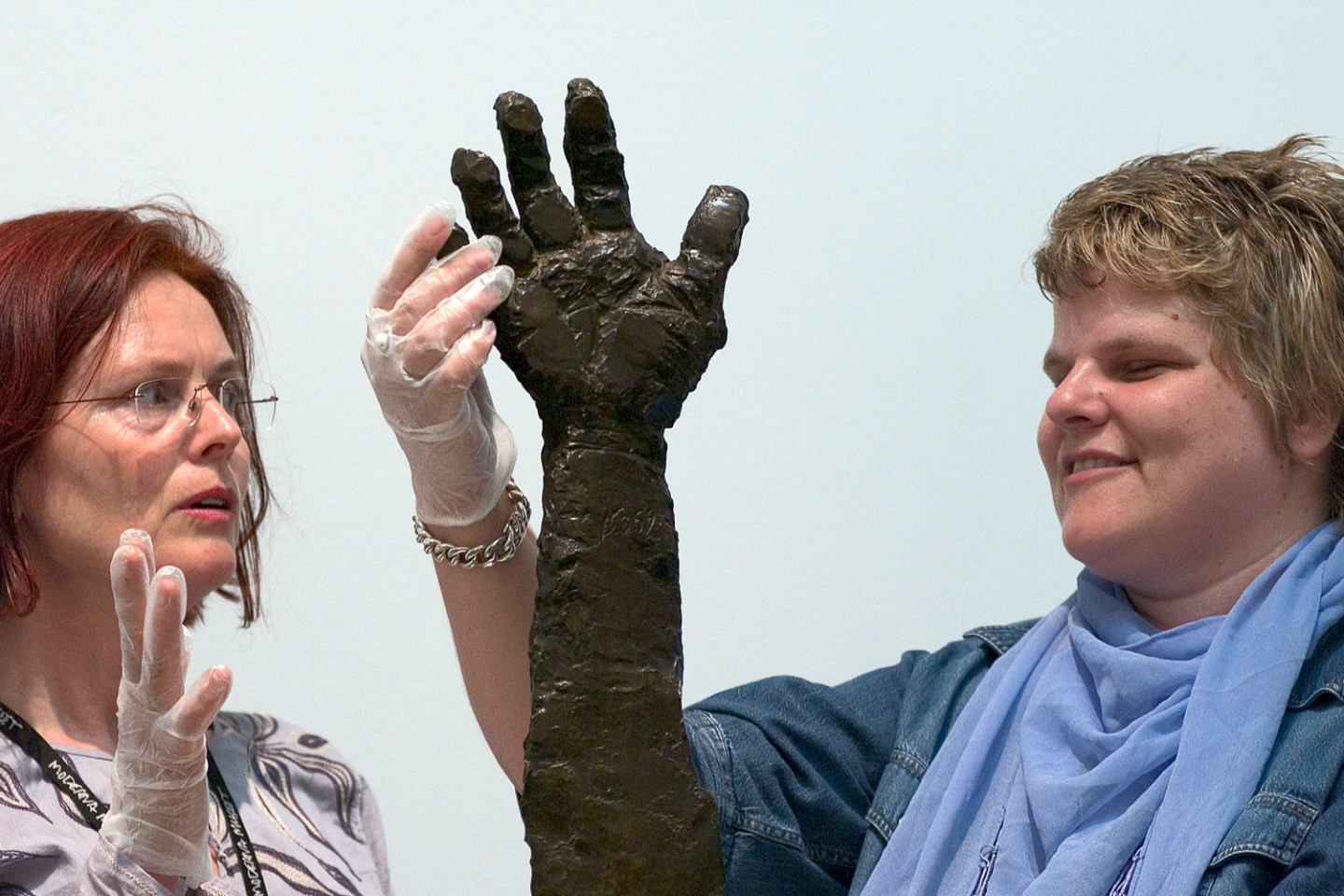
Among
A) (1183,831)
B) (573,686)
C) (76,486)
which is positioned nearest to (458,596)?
(573,686)

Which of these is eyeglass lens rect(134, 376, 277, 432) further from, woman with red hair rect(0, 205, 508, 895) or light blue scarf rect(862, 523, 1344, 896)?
light blue scarf rect(862, 523, 1344, 896)

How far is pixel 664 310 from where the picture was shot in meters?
1.18

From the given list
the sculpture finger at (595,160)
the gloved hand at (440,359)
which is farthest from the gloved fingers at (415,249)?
the sculpture finger at (595,160)

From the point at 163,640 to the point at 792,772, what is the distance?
65cm

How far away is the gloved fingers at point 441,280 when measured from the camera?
45.5 inches

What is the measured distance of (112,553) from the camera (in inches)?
55.5

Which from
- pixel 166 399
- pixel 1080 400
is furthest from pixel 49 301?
pixel 1080 400

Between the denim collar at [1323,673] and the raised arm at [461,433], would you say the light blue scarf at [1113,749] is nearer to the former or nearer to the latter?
the denim collar at [1323,673]

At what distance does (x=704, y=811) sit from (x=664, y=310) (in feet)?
1.41

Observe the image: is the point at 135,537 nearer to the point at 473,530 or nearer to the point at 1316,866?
the point at 473,530

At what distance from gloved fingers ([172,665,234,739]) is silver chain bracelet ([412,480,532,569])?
0.70ft

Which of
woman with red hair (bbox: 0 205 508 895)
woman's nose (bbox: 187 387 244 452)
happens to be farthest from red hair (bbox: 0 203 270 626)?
woman's nose (bbox: 187 387 244 452)

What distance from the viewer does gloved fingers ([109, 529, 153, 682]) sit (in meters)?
1.23

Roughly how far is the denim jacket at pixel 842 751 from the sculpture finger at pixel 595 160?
553 millimetres
